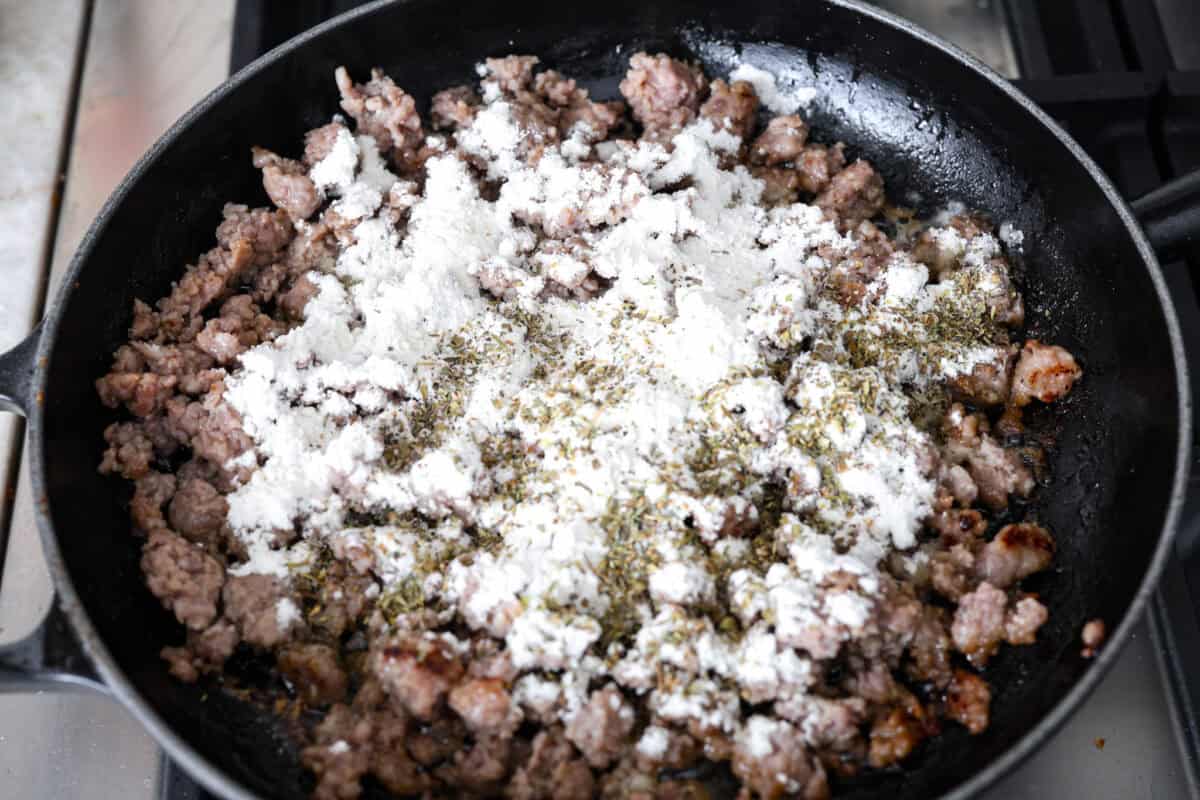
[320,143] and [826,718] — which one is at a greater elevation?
[320,143]

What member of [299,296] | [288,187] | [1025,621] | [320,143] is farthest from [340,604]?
[1025,621]

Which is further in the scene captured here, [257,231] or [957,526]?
[257,231]

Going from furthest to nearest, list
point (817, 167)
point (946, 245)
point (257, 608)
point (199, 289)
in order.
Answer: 1. point (817, 167)
2. point (946, 245)
3. point (199, 289)
4. point (257, 608)

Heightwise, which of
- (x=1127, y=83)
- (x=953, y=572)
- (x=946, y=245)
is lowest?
(x=953, y=572)

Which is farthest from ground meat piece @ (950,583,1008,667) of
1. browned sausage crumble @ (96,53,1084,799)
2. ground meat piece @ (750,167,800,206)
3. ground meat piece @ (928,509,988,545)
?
ground meat piece @ (750,167,800,206)

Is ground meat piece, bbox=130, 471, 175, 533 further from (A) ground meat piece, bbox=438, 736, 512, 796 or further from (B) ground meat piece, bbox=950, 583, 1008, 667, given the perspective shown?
(B) ground meat piece, bbox=950, 583, 1008, 667

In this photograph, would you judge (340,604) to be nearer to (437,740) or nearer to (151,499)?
(437,740)

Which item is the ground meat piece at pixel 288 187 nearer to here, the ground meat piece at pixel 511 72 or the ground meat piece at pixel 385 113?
the ground meat piece at pixel 385 113

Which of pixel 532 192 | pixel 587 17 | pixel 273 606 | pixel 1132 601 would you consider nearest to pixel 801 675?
pixel 1132 601
